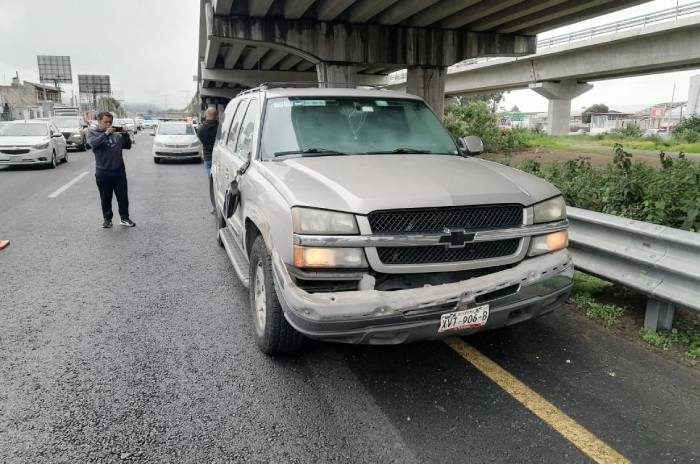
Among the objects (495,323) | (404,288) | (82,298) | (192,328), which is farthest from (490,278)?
(82,298)

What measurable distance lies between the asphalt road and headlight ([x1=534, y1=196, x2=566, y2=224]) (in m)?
0.99

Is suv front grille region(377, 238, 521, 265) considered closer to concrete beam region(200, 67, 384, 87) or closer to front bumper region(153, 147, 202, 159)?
front bumper region(153, 147, 202, 159)

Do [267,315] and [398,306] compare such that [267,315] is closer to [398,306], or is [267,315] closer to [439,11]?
[398,306]

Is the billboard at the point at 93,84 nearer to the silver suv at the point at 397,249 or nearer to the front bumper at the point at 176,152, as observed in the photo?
the front bumper at the point at 176,152

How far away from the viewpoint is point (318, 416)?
309 cm

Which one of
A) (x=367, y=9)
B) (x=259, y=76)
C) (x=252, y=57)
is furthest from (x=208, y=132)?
(x=259, y=76)

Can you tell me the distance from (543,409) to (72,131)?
27066 millimetres

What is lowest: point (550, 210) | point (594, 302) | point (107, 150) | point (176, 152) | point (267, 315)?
point (594, 302)

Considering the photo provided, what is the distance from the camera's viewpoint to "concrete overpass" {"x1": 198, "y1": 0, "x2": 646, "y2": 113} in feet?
49.1

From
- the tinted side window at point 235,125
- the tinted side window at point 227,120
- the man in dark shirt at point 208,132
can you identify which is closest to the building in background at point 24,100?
the man in dark shirt at point 208,132

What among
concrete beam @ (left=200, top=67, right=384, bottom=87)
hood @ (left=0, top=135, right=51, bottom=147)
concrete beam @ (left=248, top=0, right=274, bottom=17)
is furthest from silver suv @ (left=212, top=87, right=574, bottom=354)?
concrete beam @ (left=200, top=67, right=384, bottom=87)

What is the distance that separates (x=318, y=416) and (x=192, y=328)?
1708 millimetres

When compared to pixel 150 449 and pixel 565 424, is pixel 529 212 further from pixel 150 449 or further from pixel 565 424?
pixel 150 449

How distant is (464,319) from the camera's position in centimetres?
311
